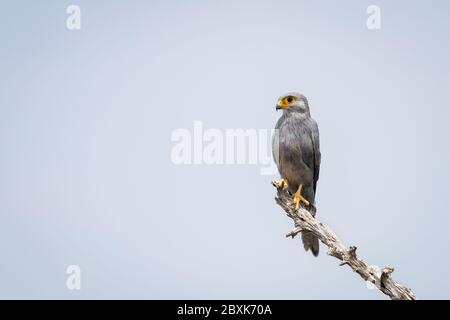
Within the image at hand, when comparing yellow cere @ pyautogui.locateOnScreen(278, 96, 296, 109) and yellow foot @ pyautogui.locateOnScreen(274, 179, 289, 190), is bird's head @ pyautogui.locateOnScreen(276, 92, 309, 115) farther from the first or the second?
yellow foot @ pyautogui.locateOnScreen(274, 179, 289, 190)

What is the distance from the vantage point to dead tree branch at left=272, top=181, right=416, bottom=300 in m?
8.18

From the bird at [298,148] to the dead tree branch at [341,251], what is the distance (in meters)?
0.33

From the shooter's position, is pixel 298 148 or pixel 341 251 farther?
pixel 298 148

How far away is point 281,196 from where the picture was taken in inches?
392

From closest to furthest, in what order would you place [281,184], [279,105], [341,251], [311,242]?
[341,251] < [281,184] < [311,242] < [279,105]

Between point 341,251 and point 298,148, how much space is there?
2.02m

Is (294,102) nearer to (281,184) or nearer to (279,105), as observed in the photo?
(279,105)

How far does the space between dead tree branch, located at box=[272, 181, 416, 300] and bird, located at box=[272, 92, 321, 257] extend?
33 cm

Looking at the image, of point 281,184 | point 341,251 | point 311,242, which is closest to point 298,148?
point 281,184

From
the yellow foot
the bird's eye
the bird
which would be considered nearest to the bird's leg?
the bird

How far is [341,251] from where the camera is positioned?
8766mm

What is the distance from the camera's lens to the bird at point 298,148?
403 inches
